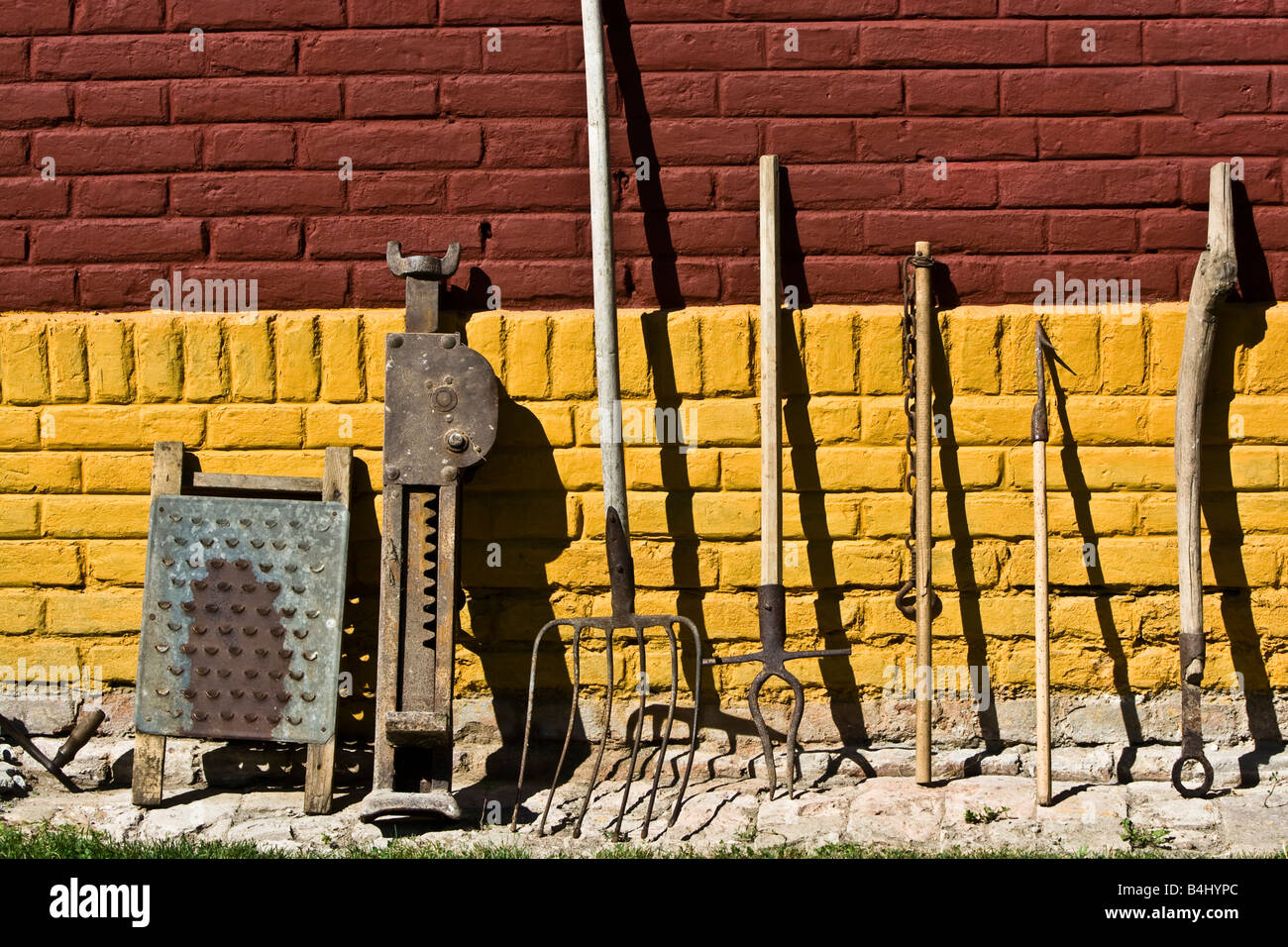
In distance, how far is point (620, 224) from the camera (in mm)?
4734

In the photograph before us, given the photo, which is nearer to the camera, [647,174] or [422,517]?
[422,517]

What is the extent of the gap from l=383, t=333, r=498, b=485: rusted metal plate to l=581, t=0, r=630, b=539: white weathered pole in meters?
0.42

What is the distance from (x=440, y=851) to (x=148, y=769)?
124 centimetres

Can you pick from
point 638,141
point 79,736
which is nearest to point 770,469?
point 638,141

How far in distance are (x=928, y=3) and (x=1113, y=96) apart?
79 centimetres

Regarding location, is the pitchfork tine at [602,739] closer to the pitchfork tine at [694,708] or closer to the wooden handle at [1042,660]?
the pitchfork tine at [694,708]

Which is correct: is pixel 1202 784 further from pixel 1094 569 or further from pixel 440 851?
pixel 440 851

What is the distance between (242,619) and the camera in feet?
14.5

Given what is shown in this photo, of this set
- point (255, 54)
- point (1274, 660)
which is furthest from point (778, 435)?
point (255, 54)

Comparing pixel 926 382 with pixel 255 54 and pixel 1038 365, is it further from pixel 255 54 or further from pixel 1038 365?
pixel 255 54

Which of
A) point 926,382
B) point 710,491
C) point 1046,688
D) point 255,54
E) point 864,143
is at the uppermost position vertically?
point 255,54

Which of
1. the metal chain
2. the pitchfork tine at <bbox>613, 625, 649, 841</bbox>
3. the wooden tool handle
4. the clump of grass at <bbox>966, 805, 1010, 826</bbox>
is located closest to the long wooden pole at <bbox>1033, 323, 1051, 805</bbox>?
the clump of grass at <bbox>966, 805, 1010, 826</bbox>

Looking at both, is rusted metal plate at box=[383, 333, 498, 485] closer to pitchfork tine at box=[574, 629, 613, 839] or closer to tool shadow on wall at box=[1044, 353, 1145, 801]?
pitchfork tine at box=[574, 629, 613, 839]

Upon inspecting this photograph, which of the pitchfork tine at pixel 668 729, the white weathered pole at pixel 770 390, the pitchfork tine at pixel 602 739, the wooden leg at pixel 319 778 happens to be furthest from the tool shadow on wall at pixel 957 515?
the wooden leg at pixel 319 778
